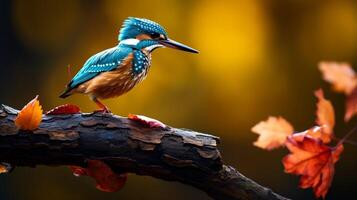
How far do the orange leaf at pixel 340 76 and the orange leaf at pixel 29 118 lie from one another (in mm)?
714

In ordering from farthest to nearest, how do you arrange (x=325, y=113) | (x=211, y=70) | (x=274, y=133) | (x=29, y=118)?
(x=211, y=70) → (x=29, y=118) → (x=274, y=133) → (x=325, y=113)

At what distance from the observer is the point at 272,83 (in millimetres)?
3793

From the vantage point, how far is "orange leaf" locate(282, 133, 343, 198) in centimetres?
119

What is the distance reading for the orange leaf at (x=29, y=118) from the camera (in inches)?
60.2

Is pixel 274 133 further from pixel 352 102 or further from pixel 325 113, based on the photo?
pixel 352 102

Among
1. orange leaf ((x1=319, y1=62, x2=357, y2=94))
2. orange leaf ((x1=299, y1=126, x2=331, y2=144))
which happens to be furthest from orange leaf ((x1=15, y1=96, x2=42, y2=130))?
orange leaf ((x1=319, y1=62, x2=357, y2=94))

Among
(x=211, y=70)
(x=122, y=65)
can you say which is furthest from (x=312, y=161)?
(x=211, y=70)

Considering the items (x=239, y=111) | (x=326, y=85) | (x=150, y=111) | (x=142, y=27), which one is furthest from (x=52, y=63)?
(x=142, y=27)

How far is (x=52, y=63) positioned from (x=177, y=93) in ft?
2.30

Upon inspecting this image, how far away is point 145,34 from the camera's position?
5.63 feet

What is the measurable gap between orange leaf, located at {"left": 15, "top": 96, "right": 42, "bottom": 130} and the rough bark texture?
0.5 inches

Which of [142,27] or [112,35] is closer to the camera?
[142,27]

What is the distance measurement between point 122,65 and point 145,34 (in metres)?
0.10

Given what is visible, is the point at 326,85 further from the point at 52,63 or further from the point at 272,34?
the point at 52,63
